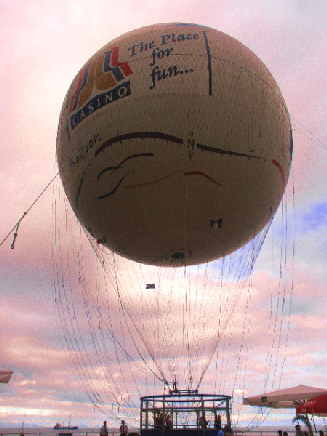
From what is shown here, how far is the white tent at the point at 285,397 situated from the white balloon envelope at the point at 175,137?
6299 millimetres

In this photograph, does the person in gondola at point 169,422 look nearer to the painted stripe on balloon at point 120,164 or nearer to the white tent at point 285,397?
the white tent at point 285,397

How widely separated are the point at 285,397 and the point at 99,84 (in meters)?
12.0

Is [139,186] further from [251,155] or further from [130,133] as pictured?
[251,155]

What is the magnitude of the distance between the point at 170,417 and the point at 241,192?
6.12m

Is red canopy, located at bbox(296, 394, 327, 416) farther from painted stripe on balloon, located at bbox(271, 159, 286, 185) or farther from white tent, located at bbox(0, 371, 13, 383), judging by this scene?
white tent, located at bbox(0, 371, 13, 383)

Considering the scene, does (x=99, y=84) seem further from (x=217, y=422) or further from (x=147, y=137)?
(x=217, y=422)

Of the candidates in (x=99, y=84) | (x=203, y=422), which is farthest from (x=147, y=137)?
(x=203, y=422)

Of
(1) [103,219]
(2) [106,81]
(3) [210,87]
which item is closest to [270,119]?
(3) [210,87]

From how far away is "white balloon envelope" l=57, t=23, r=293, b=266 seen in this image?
1110 centimetres

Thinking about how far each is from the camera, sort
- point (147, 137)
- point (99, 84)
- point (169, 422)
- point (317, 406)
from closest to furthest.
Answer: point (147, 137), point (169, 422), point (99, 84), point (317, 406)

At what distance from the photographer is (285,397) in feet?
50.6

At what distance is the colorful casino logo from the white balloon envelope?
0.11 feet

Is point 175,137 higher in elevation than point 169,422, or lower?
higher

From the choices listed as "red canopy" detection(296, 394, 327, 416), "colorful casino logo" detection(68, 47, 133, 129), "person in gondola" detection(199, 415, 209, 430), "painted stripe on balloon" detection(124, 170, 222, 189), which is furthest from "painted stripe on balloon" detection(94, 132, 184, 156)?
"red canopy" detection(296, 394, 327, 416)
